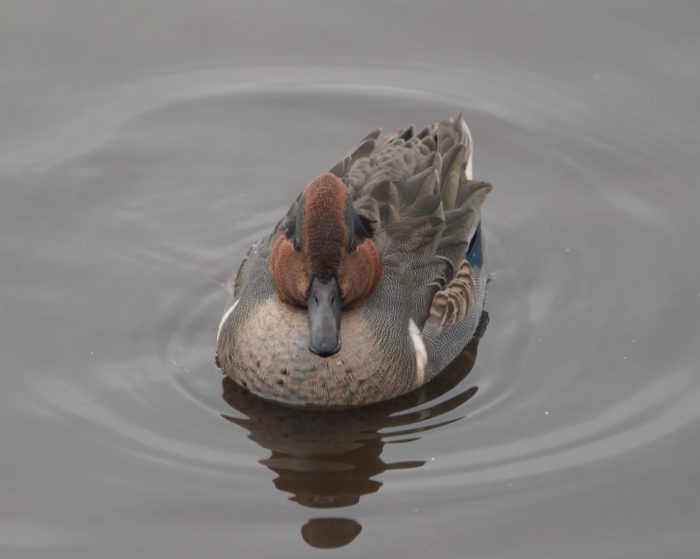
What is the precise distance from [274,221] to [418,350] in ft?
7.24

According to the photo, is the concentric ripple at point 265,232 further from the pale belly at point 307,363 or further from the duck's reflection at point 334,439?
the pale belly at point 307,363

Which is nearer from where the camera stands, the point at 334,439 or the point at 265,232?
the point at 334,439

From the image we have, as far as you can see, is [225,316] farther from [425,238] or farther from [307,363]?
[425,238]

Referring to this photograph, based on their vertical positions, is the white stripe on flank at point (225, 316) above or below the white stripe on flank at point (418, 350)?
above

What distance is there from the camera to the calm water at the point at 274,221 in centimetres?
851

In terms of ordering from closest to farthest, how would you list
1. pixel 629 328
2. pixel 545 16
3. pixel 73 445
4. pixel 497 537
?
pixel 497 537 < pixel 73 445 < pixel 629 328 < pixel 545 16

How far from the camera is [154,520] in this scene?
27.5ft

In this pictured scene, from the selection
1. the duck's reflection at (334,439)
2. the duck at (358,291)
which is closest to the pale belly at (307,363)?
the duck at (358,291)

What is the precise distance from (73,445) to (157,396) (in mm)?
718

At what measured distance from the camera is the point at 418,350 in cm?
967

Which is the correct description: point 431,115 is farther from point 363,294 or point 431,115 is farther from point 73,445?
point 73,445

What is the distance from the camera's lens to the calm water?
851 centimetres

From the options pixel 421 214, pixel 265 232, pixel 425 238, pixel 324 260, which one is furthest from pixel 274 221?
pixel 324 260

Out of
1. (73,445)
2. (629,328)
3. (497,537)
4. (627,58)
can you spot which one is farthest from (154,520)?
(627,58)
